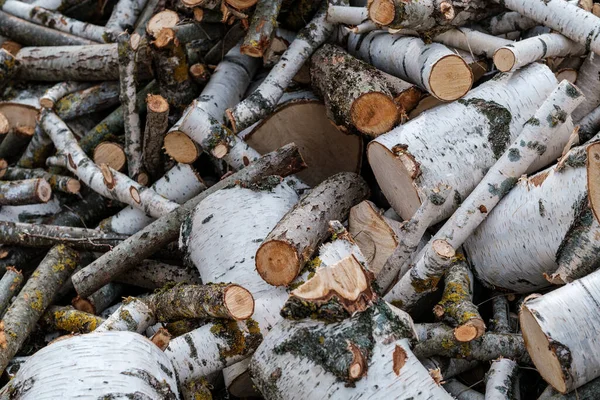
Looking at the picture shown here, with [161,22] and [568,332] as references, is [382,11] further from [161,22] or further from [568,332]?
[568,332]

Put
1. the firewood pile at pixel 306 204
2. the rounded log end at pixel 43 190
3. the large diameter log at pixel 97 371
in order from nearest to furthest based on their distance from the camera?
the large diameter log at pixel 97 371 → the firewood pile at pixel 306 204 → the rounded log end at pixel 43 190

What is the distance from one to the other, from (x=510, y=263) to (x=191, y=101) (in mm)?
2290

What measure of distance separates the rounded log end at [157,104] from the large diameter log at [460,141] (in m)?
1.30

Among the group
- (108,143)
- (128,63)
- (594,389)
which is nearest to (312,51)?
(128,63)

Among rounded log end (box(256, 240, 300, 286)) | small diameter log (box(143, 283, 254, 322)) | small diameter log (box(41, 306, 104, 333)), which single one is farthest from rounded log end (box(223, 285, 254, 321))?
small diameter log (box(41, 306, 104, 333))

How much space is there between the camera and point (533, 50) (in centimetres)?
379

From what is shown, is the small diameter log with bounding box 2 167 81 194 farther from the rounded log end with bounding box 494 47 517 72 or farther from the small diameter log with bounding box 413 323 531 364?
the rounded log end with bounding box 494 47 517 72

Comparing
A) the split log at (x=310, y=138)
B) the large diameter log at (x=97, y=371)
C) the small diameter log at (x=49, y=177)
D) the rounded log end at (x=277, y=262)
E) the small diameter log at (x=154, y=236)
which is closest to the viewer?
the large diameter log at (x=97, y=371)

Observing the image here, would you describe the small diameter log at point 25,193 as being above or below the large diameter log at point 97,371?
below

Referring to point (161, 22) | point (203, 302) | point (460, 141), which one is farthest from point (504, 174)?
point (161, 22)

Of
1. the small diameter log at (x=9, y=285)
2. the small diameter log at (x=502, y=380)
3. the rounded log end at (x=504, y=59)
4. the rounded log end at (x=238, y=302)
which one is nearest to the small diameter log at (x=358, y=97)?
the rounded log end at (x=504, y=59)

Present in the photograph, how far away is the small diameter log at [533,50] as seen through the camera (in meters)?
3.69

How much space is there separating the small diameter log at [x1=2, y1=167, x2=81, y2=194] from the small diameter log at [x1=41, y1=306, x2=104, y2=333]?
3.04ft

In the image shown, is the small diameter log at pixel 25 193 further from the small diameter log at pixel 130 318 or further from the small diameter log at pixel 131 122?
the small diameter log at pixel 130 318
